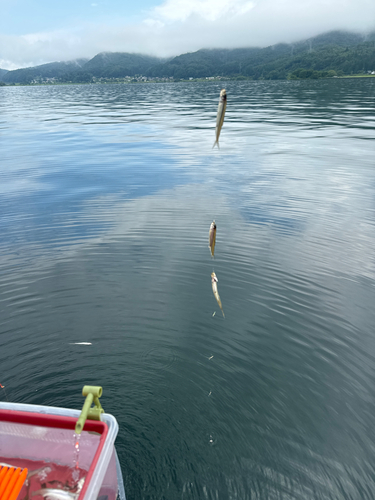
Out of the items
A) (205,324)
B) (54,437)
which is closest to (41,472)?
(54,437)

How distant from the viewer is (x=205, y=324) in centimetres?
618

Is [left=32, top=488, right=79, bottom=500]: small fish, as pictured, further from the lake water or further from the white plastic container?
the lake water

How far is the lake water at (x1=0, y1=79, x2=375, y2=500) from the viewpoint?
406 cm

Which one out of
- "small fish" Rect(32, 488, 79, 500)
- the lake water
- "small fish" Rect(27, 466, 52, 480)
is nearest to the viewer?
"small fish" Rect(32, 488, 79, 500)

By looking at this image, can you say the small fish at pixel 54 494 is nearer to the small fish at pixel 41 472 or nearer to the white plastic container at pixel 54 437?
the small fish at pixel 41 472

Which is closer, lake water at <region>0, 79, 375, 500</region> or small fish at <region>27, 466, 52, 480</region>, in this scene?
small fish at <region>27, 466, 52, 480</region>

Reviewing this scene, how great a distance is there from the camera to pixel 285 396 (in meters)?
4.78

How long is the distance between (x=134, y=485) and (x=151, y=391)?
4.16 feet

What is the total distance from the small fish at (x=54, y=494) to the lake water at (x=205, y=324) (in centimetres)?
80

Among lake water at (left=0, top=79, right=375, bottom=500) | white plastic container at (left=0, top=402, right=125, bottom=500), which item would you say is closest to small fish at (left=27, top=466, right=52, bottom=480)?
white plastic container at (left=0, top=402, right=125, bottom=500)

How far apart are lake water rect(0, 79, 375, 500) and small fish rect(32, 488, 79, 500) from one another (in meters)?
0.80

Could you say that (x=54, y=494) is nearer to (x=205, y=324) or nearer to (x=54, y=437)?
(x=54, y=437)

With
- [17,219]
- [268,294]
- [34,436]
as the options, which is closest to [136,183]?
[17,219]

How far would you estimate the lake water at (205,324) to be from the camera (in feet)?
13.3
